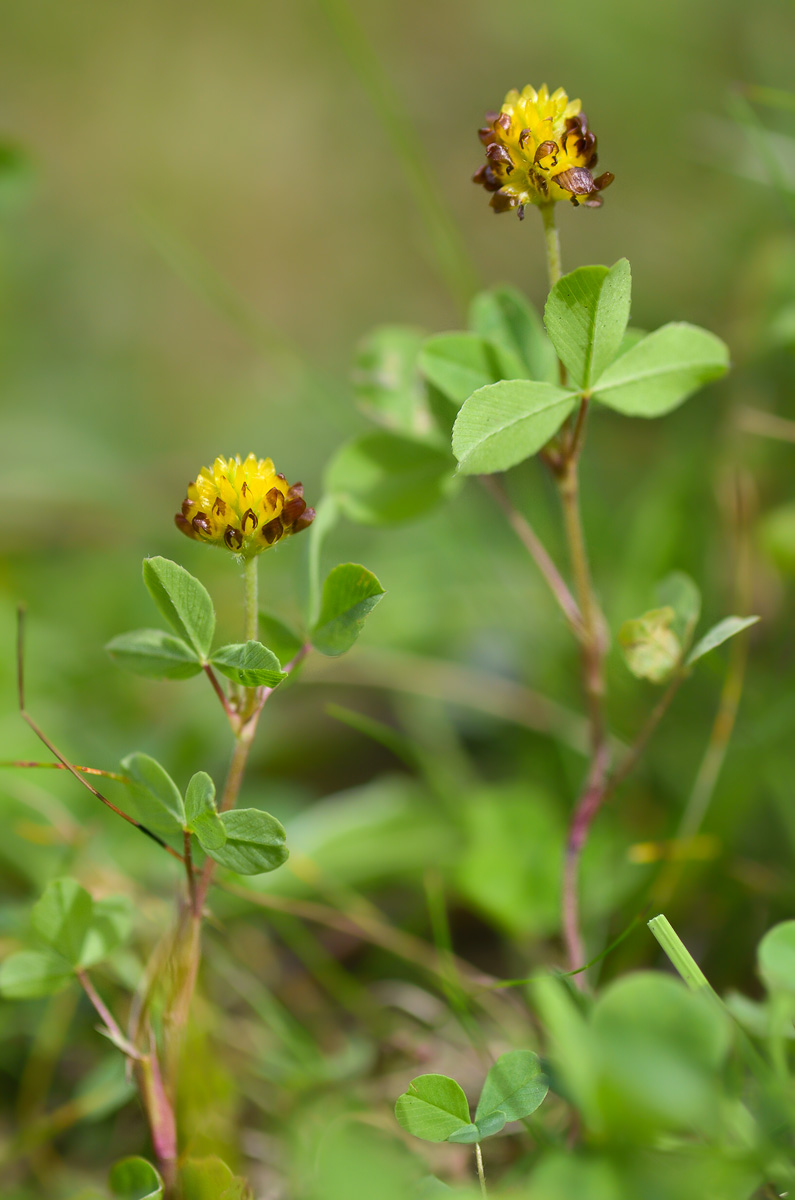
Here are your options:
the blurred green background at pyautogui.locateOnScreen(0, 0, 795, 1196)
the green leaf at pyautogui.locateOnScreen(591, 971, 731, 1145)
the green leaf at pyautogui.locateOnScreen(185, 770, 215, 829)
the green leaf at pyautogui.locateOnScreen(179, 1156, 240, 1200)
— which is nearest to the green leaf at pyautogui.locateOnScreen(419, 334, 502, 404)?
the blurred green background at pyautogui.locateOnScreen(0, 0, 795, 1196)

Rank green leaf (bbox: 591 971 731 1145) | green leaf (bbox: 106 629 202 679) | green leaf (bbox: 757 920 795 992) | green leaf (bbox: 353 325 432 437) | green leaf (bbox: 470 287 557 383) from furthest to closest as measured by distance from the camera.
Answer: green leaf (bbox: 353 325 432 437) → green leaf (bbox: 470 287 557 383) → green leaf (bbox: 106 629 202 679) → green leaf (bbox: 757 920 795 992) → green leaf (bbox: 591 971 731 1145)

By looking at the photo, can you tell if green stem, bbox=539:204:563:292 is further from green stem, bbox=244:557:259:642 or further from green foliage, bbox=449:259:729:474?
green stem, bbox=244:557:259:642

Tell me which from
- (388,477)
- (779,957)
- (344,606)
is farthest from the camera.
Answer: (388,477)

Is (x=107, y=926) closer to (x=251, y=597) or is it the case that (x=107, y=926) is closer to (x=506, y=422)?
(x=251, y=597)

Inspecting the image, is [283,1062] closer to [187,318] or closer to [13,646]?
[13,646]

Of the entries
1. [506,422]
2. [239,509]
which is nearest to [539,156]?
[506,422]

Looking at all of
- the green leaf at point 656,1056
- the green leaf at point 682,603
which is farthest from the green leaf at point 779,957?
the green leaf at point 682,603

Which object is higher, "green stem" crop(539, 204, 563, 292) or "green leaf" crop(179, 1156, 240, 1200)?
"green stem" crop(539, 204, 563, 292)
